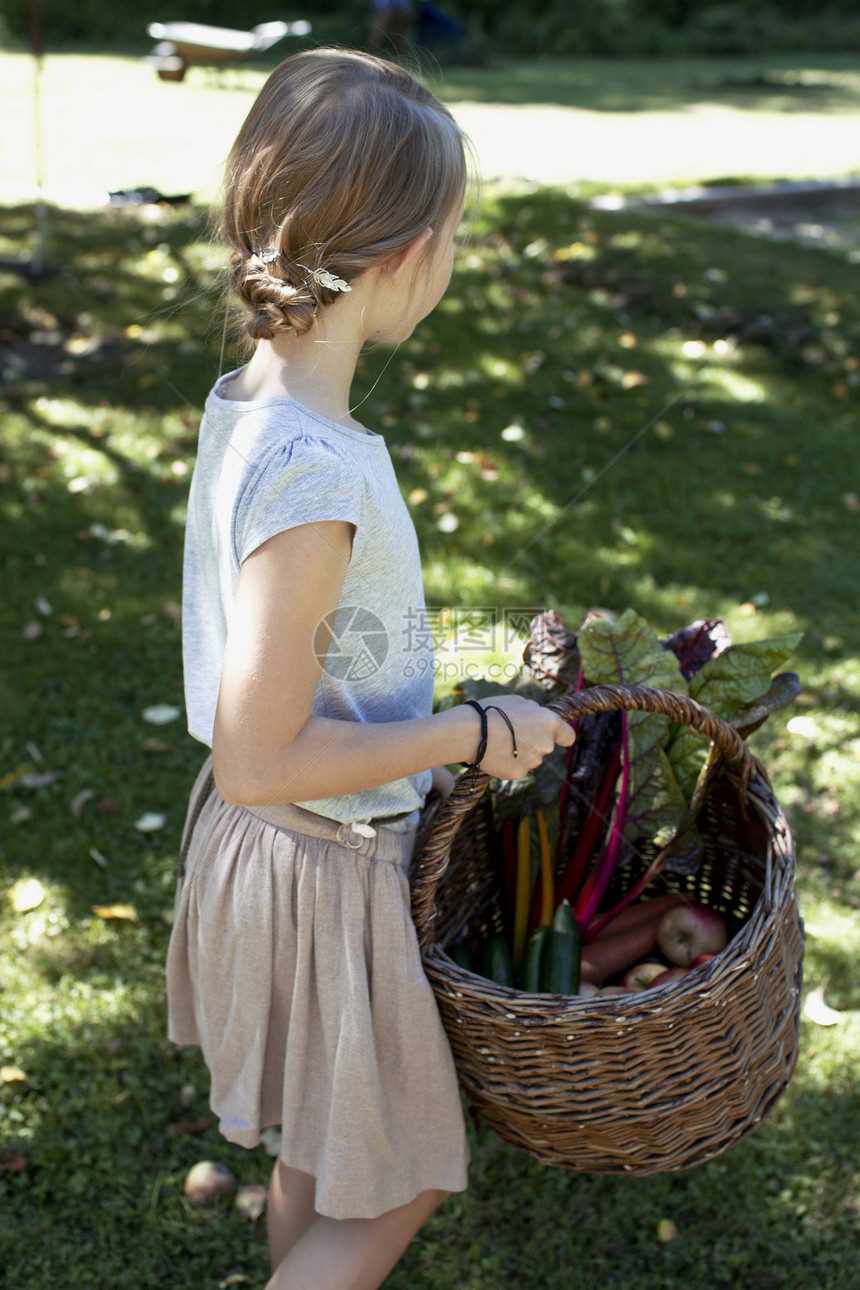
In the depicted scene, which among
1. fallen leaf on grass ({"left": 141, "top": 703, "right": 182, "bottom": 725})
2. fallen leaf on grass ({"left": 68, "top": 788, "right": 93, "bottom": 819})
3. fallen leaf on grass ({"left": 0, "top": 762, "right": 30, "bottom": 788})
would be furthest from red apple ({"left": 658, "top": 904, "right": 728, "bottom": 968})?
fallen leaf on grass ({"left": 0, "top": 762, "right": 30, "bottom": 788})

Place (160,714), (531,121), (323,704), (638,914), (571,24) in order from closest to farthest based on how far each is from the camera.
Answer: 1. (323,704)
2. (638,914)
3. (160,714)
4. (531,121)
5. (571,24)

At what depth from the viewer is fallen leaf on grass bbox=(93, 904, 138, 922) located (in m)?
2.42

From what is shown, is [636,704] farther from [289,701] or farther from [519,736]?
[289,701]

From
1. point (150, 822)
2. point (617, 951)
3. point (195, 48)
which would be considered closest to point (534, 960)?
point (617, 951)

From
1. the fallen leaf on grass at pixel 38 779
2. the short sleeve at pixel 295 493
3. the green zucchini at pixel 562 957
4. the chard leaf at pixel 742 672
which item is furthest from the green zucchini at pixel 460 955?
the fallen leaf on grass at pixel 38 779

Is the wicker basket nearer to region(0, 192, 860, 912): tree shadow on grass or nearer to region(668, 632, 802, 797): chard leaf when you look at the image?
region(668, 632, 802, 797): chard leaf

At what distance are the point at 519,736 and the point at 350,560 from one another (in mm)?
298

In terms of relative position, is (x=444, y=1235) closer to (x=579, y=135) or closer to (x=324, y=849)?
(x=324, y=849)

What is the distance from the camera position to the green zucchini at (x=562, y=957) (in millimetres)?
1587

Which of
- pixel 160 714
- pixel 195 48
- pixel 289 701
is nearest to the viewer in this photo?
pixel 289 701

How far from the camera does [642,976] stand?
5.64ft

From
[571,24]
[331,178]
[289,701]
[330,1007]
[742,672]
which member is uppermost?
[331,178]

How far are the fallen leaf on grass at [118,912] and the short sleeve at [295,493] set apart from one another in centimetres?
157

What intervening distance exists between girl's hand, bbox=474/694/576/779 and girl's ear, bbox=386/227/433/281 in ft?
1.74
